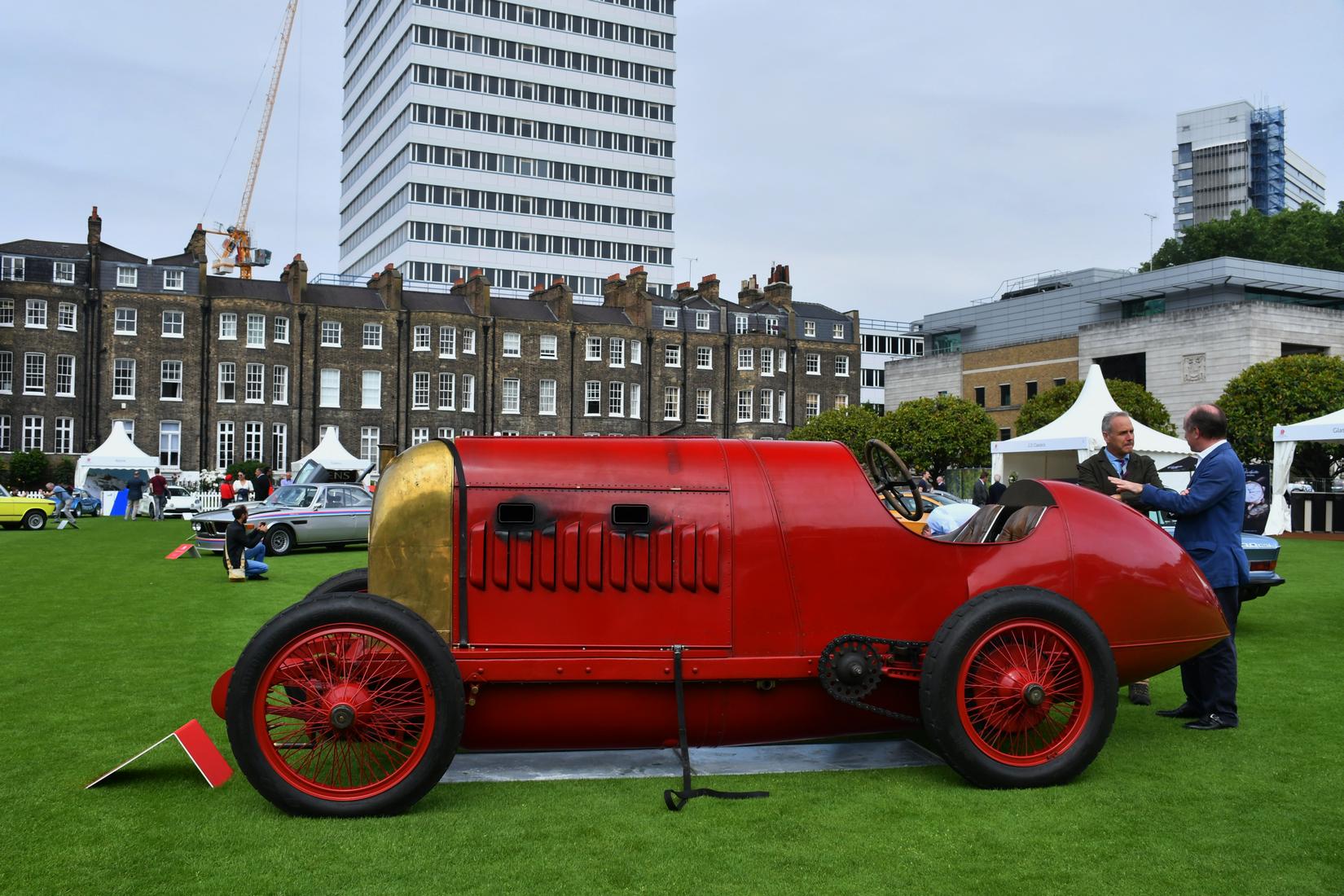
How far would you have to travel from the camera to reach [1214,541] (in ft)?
21.3

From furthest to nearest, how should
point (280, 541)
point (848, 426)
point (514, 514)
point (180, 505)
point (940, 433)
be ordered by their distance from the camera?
1. point (848, 426)
2. point (940, 433)
3. point (180, 505)
4. point (280, 541)
5. point (514, 514)

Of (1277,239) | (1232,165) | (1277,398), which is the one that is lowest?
(1277,398)

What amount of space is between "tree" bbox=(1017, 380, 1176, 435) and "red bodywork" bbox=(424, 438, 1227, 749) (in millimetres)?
42497

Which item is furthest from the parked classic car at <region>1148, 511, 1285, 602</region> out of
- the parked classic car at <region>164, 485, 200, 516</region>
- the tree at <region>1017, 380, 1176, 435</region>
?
the tree at <region>1017, 380, 1176, 435</region>

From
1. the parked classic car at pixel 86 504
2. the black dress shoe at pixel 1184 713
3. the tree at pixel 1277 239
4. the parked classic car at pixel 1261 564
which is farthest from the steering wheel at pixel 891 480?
the tree at pixel 1277 239

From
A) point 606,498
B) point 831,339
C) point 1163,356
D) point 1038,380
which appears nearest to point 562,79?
point 831,339

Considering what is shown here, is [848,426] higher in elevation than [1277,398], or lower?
lower

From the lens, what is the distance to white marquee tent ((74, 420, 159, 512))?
43.7 m

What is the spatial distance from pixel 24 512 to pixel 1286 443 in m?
34.8

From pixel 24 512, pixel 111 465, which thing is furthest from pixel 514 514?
pixel 111 465

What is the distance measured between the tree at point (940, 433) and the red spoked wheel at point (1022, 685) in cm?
4731

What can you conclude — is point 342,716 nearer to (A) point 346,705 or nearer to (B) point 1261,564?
(A) point 346,705

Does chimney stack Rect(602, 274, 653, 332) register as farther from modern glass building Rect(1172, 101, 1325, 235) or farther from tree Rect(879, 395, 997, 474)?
modern glass building Rect(1172, 101, 1325, 235)

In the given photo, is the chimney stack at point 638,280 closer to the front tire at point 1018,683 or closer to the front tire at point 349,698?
the front tire at point 1018,683
